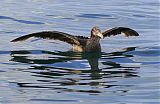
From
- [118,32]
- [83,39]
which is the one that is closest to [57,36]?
[83,39]

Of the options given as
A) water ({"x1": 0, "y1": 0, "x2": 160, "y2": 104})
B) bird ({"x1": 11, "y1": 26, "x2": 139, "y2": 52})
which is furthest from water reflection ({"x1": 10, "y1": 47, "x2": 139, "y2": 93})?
bird ({"x1": 11, "y1": 26, "x2": 139, "y2": 52})

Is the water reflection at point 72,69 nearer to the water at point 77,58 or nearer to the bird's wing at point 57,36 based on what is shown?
the water at point 77,58

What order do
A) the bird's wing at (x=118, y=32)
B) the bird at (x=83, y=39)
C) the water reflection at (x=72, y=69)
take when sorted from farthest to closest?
the bird's wing at (x=118, y=32), the bird at (x=83, y=39), the water reflection at (x=72, y=69)

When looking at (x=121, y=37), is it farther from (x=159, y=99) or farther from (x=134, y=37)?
(x=159, y=99)

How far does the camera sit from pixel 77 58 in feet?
54.9

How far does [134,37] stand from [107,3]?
22.5 feet

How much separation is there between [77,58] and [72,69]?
1557 mm

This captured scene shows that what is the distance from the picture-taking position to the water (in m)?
12.8

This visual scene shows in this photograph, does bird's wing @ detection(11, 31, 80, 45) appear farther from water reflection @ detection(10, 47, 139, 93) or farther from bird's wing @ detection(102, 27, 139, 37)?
bird's wing @ detection(102, 27, 139, 37)

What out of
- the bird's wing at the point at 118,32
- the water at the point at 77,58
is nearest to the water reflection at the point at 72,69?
the water at the point at 77,58

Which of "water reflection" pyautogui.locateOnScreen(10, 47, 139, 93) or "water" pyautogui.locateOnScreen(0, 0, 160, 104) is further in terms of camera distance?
"water reflection" pyautogui.locateOnScreen(10, 47, 139, 93)

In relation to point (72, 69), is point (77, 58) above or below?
above

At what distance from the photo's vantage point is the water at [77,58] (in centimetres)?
1278

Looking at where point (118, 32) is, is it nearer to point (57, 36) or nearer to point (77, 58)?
point (57, 36)
